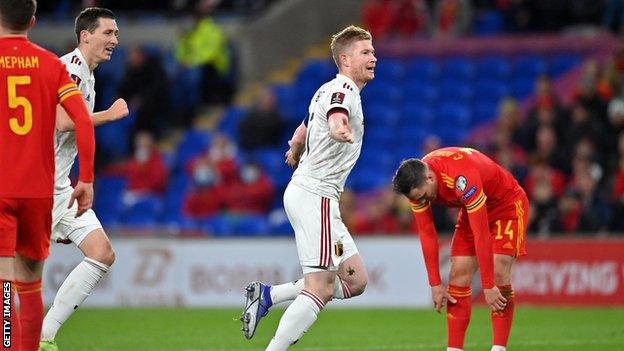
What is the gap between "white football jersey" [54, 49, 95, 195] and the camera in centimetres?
1005

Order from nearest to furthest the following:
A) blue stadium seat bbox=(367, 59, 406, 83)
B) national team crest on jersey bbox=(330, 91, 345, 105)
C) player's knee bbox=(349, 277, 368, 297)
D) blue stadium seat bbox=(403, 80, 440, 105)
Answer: national team crest on jersey bbox=(330, 91, 345, 105) → player's knee bbox=(349, 277, 368, 297) → blue stadium seat bbox=(403, 80, 440, 105) → blue stadium seat bbox=(367, 59, 406, 83)

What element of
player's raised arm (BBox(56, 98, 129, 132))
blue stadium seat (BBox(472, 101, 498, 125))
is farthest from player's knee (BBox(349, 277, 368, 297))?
blue stadium seat (BBox(472, 101, 498, 125))

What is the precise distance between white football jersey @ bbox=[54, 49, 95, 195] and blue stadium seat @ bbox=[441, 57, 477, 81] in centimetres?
1292

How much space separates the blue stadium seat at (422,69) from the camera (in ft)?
74.3

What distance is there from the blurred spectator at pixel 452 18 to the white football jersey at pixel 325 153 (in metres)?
13.9

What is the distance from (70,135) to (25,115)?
6.88 ft

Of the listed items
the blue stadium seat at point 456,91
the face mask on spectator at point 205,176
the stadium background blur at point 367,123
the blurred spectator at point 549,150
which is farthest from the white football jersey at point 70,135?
the blue stadium seat at point 456,91

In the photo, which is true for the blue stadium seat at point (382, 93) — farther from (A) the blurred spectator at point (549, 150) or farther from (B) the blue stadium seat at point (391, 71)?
(A) the blurred spectator at point (549, 150)

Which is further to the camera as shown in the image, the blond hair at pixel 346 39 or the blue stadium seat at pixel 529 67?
the blue stadium seat at pixel 529 67

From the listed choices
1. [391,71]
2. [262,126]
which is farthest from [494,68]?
[262,126]

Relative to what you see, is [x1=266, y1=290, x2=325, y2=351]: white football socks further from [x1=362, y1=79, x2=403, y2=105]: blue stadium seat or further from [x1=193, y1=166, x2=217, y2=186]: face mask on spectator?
[x1=362, y1=79, x2=403, y2=105]: blue stadium seat

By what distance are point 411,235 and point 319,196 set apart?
28.4ft

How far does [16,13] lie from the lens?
7953mm

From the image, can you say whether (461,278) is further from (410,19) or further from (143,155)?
(410,19)
